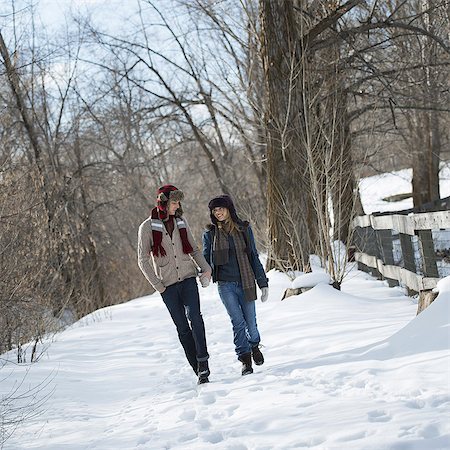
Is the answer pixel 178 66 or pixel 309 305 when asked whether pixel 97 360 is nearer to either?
pixel 309 305

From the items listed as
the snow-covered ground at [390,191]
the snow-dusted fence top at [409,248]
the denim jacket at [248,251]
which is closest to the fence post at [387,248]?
the snow-dusted fence top at [409,248]

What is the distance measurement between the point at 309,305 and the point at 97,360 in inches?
108

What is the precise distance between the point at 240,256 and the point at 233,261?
0.26ft

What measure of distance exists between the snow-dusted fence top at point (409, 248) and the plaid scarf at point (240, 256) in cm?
167

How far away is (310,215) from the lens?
41.0 feet

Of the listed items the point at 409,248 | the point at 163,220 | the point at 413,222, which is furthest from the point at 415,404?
the point at 409,248

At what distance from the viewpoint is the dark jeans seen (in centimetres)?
588

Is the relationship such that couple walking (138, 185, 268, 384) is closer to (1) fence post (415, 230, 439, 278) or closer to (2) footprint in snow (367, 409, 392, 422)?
(2) footprint in snow (367, 409, 392, 422)

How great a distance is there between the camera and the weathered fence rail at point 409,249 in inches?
284

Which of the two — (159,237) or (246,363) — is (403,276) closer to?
(246,363)

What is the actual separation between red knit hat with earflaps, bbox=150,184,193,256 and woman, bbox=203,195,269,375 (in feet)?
0.67

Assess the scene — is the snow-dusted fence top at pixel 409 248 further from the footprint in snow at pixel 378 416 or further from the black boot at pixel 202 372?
the footprint in snow at pixel 378 416

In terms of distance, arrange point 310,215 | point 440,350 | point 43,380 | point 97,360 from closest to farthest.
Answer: point 440,350 → point 43,380 → point 97,360 → point 310,215

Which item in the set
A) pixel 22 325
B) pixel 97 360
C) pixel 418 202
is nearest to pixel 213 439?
pixel 97 360
